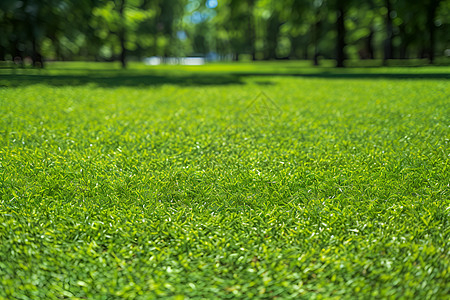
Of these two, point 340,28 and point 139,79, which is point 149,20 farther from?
point 139,79

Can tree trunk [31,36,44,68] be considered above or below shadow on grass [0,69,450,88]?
above

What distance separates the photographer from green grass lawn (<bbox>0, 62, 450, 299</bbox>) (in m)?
2.33

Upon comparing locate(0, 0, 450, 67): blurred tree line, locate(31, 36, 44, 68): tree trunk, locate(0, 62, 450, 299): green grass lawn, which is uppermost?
locate(0, 0, 450, 67): blurred tree line

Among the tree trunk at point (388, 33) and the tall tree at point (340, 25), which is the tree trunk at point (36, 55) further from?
the tree trunk at point (388, 33)

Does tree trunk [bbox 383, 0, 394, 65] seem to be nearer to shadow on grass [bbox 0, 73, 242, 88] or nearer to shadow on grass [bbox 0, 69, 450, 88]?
shadow on grass [bbox 0, 69, 450, 88]

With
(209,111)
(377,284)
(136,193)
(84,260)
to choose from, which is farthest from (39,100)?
(377,284)

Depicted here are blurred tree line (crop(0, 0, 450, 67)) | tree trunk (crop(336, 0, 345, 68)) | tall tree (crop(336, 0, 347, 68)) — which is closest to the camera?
blurred tree line (crop(0, 0, 450, 67))

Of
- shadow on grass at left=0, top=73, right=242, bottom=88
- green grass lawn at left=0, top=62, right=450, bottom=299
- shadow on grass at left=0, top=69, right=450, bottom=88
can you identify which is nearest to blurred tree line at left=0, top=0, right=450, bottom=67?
shadow on grass at left=0, top=69, right=450, bottom=88

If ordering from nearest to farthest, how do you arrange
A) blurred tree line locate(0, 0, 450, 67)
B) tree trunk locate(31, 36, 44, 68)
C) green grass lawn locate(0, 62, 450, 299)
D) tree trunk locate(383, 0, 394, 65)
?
green grass lawn locate(0, 62, 450, 299)
blurred tree line locate(0, 0, 450, 67)
tree trunk locate(31, 36, 44, 68)
tree trunk locate(383, 0, 394, 65)

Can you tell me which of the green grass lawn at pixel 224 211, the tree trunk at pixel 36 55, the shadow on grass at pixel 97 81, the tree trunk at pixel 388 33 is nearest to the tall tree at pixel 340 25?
the tree trunk at pixel 388 33

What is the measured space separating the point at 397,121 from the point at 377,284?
5106 mm

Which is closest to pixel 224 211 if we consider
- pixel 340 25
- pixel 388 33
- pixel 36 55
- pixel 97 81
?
pixel 97 81

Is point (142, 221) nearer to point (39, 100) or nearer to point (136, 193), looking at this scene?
point (136, 193)

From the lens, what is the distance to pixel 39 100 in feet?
30.7
